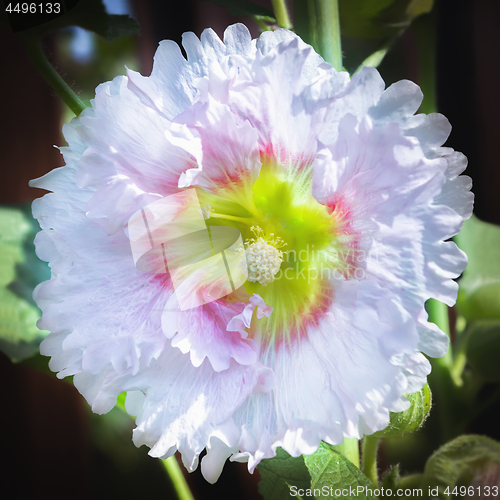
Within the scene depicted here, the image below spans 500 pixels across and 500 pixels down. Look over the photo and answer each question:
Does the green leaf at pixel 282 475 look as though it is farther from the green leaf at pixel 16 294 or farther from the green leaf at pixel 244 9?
the green leaf at pixel 244 9

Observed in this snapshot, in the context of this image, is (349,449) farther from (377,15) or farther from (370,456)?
(377,15)

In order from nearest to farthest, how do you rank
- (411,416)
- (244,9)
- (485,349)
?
(411,416) < (244,9) < (485,349)

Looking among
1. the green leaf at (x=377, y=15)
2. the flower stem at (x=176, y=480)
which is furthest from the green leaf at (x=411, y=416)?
the green leaf at (x=377, y=15)

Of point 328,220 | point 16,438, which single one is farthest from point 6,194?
point 328,220

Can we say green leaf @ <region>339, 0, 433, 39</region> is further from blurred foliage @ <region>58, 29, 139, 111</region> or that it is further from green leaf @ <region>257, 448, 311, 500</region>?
green leaf @ <region>257, 448, 311, 500</region>

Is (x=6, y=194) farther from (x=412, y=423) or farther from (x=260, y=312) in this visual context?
(x=412, y=423)

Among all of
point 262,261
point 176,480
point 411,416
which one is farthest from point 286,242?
point 176,480
